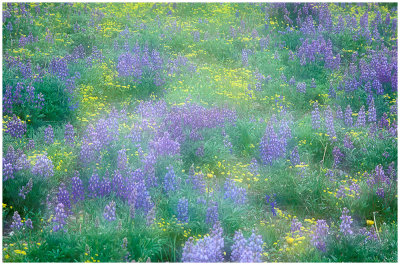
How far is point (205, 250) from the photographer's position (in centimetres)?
372

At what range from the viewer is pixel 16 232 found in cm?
403

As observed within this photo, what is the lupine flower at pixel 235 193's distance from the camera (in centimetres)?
470

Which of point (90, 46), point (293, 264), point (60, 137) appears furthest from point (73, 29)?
point (293, 264)

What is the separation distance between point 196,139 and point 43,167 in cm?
201

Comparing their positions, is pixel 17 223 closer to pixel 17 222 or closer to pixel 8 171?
pixel 17 222

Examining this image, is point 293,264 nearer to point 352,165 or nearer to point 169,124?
point 352,165

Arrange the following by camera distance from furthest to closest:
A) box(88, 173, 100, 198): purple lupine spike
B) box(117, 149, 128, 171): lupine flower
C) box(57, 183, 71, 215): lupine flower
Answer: box(117, 149, 128, 171): lupine flower → box(88, 173, 100, 198): purple lupine spike → box(57, 183, 71, 215): lupine flower

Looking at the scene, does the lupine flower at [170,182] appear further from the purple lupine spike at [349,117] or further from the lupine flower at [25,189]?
the purple lupine spike at [349,117]

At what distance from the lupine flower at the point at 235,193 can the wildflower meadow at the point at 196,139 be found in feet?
0.08

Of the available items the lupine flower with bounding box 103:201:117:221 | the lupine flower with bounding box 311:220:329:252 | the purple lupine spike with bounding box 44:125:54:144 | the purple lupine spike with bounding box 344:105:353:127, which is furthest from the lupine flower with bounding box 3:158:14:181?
the purple lupine spike with bounding box 344:105:353:127

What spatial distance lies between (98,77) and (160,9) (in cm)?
442

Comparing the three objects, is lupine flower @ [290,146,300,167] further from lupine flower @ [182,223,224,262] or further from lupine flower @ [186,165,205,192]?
lupine flower @ [182,223,224,262]

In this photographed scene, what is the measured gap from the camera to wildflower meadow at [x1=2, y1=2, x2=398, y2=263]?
13.5 feet

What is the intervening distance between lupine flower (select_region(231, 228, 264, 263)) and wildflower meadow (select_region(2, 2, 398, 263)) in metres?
0.02
